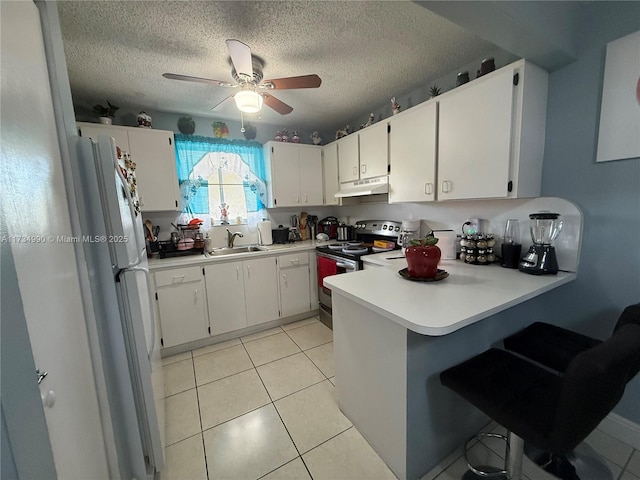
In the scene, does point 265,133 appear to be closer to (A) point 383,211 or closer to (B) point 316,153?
(B) point 316,153

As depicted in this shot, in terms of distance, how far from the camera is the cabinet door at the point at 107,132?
221 cm

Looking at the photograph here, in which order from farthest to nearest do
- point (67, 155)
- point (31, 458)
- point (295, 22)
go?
point (295, 22) → point (67, 155) → point (31, 458)

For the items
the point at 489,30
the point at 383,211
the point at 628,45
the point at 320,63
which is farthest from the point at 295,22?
the point at 383,211

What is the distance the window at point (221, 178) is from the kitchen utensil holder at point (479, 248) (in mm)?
2356

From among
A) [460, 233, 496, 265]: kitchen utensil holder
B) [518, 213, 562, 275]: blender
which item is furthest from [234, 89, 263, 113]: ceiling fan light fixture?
[518, 213, 562, 275]: blender

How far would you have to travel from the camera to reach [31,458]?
1.72 ft

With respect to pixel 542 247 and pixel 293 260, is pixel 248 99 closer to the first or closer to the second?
pixel 293 260

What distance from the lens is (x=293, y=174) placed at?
10.5 ft

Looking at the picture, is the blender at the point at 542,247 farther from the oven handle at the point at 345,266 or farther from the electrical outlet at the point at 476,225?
the oven handle at the point at 345,266

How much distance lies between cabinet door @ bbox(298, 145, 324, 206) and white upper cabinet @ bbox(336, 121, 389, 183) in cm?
38

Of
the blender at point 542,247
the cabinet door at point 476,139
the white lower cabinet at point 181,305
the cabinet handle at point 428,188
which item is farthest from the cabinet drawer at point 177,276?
the blender at point 542,247

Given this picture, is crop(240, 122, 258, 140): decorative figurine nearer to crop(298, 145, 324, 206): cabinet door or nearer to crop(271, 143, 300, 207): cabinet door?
crop(271, 143, 300, 207): cabinet door

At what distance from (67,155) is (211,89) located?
66.0 inches

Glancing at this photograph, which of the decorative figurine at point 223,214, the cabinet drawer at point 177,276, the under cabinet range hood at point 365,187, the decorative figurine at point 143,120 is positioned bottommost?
the cabinet drawer at point 177,276
